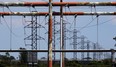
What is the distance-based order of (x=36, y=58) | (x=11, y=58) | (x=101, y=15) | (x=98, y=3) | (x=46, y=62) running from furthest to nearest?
1. (x=101, y=15)
2. (x=98, y=3)
3. (x=46, y=62)
4. (x=11, y=58)
5. (x=36, y=58)

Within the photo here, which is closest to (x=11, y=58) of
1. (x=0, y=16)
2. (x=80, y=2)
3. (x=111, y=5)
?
(x=80, y=2)

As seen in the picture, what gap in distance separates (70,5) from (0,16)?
20.1ft

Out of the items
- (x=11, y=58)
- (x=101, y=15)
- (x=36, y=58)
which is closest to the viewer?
(x=36, y=58)

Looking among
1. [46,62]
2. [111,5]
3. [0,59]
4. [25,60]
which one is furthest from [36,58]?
[111,5]

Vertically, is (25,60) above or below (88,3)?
below

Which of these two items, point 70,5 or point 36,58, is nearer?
point 36,58

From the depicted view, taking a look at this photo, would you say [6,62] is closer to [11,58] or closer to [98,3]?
[11,58]

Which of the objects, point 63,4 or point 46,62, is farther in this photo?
point 63,4

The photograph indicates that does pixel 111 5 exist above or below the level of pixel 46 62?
above

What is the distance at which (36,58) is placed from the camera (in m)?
13.0

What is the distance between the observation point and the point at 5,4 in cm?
1738

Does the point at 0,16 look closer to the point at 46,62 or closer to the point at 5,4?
the point at 5,4

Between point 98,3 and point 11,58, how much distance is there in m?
5.90

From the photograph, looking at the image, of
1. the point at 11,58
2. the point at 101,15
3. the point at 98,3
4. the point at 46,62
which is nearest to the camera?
the point at 11,58
